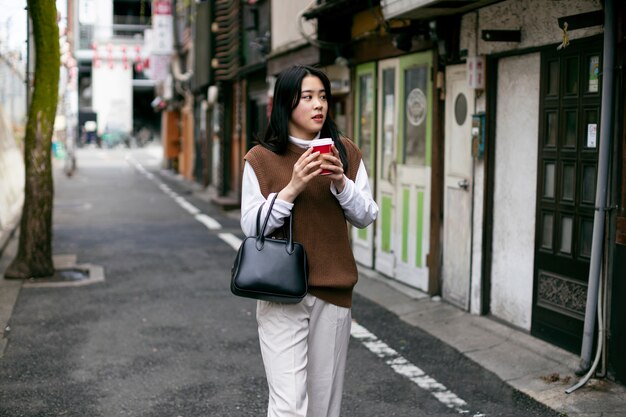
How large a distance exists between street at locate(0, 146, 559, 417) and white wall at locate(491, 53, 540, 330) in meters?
0.79

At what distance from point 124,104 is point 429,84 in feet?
194

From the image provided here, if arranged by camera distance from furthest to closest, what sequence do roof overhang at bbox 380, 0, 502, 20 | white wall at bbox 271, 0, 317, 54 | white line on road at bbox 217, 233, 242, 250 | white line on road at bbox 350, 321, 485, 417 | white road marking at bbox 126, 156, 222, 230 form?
white road marking at bbox 126, 156, 222, 230 < white wall at bbox 271, 0, 317, 54 < white line on road at bbox 217, 233, 242, 250 < roof overhang at bbox 380, 0, 502, 20 < white line on road at bbox 350, 321, 485, 417

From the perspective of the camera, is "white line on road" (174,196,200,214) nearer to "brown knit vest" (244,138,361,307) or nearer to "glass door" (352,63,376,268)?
"glass door" (352,63,376,268)

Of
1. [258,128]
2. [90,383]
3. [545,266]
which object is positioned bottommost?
[90,383]

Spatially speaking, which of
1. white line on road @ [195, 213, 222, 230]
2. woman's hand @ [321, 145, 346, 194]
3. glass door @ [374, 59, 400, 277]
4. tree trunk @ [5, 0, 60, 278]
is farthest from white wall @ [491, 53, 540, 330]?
white line on road @ [195, 213, 222, 230]

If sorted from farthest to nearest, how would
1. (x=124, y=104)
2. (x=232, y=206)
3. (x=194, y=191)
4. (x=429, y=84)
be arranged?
(x=124, y=104), (x=194, y=191), (x=232, y=206), (x=429, y=84)

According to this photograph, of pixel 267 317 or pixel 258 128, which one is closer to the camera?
pixel 267 317

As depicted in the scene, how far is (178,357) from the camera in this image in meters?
6.87

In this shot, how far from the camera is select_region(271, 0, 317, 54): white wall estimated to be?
1355 centimetres

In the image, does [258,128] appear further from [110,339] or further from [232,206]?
[110,339]

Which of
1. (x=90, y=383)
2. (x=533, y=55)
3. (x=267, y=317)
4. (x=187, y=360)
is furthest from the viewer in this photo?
(x=533, y=55)

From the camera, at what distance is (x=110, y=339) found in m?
7.44

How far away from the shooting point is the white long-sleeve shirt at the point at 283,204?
3506 mm

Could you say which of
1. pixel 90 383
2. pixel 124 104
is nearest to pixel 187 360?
pixel 90 383
